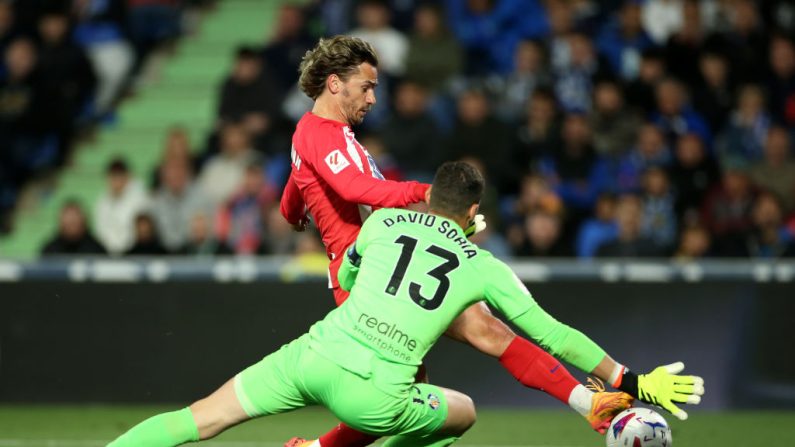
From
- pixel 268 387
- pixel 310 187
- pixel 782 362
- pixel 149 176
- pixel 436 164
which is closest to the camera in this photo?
pixel 268 387

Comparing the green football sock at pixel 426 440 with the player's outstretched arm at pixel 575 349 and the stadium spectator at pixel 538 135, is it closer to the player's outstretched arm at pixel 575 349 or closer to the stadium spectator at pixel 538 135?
the player's outstretched arm at pixel 575 349

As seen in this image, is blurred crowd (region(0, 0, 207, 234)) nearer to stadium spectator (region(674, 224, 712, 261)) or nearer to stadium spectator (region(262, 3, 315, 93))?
stadium spectator (region(262, 3, 315, 93))

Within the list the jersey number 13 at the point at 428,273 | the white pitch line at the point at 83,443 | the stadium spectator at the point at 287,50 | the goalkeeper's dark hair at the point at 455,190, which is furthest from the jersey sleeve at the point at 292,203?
the stadium spectator at the point at 287,50

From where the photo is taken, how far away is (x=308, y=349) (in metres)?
5.37

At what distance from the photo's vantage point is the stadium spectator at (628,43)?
1284 centimetres

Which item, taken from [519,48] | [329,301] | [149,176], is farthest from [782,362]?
[149,176]

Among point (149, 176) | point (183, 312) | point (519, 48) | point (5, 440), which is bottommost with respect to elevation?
point (5, 440)

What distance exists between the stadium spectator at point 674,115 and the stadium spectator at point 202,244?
13.7 ft

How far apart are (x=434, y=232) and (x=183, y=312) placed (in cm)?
497

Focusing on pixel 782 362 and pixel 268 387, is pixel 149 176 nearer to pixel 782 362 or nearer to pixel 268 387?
pixel 782 362

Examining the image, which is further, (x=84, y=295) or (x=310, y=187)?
(x=84, y=295)

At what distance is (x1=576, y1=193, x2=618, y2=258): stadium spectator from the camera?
11.0m

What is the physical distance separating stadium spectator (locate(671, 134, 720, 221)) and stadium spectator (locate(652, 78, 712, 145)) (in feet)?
1.21

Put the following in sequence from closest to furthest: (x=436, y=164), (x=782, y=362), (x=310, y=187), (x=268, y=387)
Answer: (x=268, y=387), (x=310, y=187), (x=782, y=362), (x=436, y=164)
